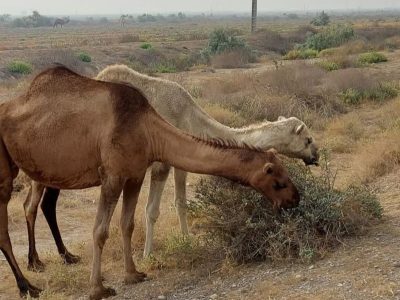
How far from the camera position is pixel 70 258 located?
325 inches

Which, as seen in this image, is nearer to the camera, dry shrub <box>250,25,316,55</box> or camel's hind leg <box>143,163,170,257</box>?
camel's hind leg <box>143,163,170,257</box>

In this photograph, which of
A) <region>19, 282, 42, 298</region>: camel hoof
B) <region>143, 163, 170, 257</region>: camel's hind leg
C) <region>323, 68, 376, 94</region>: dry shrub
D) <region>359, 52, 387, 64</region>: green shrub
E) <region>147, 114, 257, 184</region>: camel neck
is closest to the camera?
<region>147, 114, 257, 184</region>: camel neck

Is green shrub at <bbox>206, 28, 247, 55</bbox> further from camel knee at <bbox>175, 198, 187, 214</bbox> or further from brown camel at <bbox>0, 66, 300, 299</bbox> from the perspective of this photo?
brown camel at <bbox>0, 66, 300, 299</bbox>

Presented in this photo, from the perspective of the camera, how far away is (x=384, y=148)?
11.7 meters

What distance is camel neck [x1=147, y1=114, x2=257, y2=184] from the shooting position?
6.34 metres

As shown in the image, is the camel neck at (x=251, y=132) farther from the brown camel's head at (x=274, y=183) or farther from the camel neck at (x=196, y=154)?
the brown camel's head at (x=274, y=183)

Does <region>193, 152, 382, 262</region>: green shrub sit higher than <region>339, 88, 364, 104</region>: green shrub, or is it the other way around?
<region>193, 152, 382, 262</region>: green shrub

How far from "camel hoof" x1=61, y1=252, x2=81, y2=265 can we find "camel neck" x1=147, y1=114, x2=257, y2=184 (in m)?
2.24

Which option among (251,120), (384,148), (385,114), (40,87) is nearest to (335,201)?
(40,87)

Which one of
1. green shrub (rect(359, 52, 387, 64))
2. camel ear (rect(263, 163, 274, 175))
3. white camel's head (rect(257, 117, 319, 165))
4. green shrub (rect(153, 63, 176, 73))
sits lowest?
green shrub (rect(153, 63, 176, 73))

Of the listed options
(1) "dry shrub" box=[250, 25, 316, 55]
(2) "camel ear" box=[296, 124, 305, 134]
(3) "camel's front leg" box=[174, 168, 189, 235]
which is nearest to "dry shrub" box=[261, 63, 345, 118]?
(2) "camel ear" box=[296, 124, 305, 134]

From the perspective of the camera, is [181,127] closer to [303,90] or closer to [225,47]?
[303,90]

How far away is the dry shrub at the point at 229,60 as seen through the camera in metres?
34.7

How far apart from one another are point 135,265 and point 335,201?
2.35m
